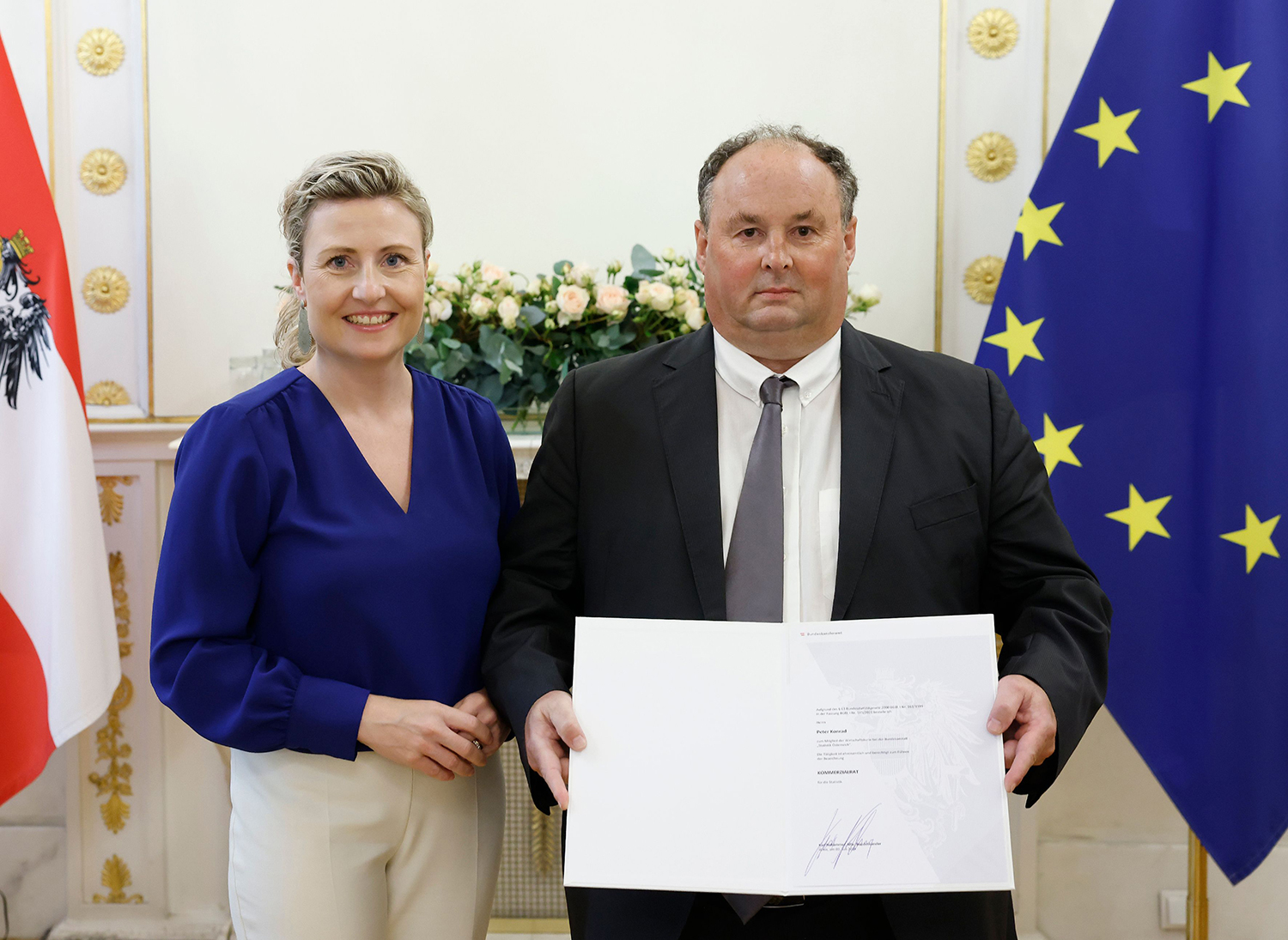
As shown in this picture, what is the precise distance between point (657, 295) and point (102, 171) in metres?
1.74

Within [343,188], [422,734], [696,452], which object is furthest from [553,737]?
[343,188]

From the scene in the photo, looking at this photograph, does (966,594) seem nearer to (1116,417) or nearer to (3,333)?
(1116,417)

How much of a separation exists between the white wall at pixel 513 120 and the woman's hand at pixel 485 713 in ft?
5.79

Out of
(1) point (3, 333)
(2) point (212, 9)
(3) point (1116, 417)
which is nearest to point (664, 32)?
(2) point (212, 9)

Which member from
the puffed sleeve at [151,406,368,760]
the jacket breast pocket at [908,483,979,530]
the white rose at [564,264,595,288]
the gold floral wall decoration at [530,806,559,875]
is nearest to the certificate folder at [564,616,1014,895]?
the jacket breast pocket at [908,483,979,530]

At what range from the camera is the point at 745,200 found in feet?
4.93

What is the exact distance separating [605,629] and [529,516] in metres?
0.36

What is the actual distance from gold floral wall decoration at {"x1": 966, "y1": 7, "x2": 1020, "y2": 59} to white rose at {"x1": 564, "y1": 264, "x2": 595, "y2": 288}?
1.31 meters

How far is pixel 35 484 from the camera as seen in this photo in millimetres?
2410

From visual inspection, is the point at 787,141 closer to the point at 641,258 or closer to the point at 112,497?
the point at 641,258

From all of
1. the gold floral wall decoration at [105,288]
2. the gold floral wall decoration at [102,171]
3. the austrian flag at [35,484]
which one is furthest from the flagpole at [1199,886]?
the gold floral wall decoration at [102,171]

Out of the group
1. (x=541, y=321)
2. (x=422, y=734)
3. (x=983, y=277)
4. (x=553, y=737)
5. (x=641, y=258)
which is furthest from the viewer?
→ (x=983, y=277)
